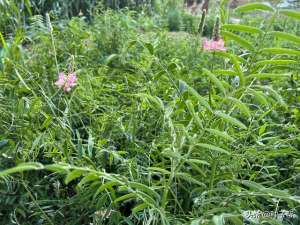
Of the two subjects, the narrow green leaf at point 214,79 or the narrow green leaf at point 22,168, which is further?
the narrow green leaf at point 214,79

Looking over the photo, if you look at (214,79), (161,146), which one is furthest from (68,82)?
(214,79)

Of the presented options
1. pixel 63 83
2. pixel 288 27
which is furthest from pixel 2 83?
pixel 288 27

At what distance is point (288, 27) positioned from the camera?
11.4 feet

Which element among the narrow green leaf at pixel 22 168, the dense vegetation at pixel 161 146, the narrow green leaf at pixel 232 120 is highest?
the narrow green leaf at pixel 22 168

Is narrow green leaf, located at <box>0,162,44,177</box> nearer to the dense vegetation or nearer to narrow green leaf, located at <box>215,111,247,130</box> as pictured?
the dense vegetation

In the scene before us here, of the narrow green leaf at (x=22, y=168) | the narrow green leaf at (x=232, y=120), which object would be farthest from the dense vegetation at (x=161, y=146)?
the narrow green leaf at (x=22, y=168)

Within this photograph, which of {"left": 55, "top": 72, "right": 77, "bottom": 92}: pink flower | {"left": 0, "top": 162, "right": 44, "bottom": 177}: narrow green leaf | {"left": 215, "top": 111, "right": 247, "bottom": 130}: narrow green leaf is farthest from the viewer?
{"left": 55, "top": 72, "right": 77, "bottom": 92}: pink flower

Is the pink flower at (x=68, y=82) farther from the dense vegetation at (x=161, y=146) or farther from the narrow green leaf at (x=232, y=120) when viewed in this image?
the narrow green leaf at (x=232, y=120)

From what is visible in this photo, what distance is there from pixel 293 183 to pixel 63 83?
629 millimetres

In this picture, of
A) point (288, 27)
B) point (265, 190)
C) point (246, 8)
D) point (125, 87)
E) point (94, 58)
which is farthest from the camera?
point (288, 27)

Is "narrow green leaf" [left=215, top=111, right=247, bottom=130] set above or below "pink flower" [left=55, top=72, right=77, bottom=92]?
above

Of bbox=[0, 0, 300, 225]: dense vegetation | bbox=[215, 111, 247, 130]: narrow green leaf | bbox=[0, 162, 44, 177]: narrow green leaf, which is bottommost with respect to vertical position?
bbox=[0, 0, 300, 225]: dense vegetation

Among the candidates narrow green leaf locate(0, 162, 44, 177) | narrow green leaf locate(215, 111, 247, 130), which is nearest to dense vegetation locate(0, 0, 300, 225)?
narrow green leaf locate(215, 111, 247, 130)

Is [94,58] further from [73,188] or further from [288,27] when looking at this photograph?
[288,27]
